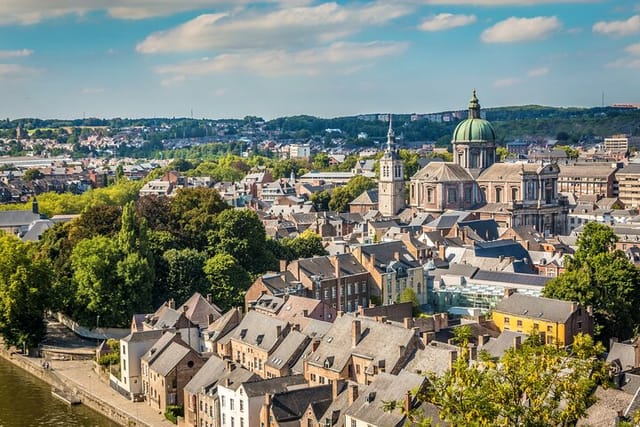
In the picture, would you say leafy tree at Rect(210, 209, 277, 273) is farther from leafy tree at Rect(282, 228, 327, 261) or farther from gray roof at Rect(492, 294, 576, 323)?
gray roof at Rect(492, 294, 576, 323)

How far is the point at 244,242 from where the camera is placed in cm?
6806

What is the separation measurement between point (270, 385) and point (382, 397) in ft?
21.5

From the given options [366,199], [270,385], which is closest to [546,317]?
[270,385]

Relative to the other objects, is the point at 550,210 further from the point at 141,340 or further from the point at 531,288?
the point at 141,340

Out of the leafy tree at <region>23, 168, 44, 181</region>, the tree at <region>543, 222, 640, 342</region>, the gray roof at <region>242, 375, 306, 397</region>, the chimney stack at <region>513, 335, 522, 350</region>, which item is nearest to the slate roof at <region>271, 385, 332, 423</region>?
the gray roof at <region>242, 375, 306, 397</region>

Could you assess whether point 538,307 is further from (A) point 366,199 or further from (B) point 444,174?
(A) point 366,199

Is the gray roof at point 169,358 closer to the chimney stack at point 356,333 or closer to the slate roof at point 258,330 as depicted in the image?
the slate roof at point 258,330

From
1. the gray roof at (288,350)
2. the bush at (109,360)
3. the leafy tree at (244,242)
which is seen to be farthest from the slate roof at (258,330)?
the leafy tree at (244,242)

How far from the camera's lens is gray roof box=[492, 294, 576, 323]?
1960 inches

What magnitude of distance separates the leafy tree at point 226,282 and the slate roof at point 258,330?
41.1ft

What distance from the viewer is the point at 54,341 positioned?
62.4 meters

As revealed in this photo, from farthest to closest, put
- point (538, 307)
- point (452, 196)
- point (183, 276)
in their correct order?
point (452, 196), point (183, 276), point (538, 307)

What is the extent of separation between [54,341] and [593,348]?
4708cm

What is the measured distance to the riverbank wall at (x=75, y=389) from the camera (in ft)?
151
